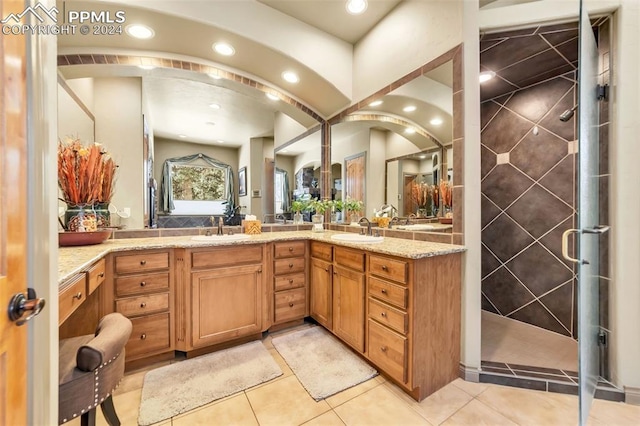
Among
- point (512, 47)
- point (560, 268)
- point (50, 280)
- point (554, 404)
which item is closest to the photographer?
point (50, 280)

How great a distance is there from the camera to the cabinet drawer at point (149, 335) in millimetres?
1828

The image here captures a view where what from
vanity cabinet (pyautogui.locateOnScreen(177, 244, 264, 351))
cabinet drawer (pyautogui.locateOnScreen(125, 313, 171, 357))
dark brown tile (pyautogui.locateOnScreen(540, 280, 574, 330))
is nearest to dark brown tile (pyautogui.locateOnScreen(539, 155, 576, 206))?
dark brown tile (pyautogui.locateOnScreen(540, 280, 574, 330))

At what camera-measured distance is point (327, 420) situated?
57.1 inches

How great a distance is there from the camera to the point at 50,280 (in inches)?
31.1

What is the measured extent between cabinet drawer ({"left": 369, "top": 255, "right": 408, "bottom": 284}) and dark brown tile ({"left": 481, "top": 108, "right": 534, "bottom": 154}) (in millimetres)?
2111

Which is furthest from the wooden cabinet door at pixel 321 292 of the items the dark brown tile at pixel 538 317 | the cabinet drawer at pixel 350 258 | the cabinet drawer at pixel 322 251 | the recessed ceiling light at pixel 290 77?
the dark brown tile at pixel 538 317

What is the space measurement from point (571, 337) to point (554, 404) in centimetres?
117

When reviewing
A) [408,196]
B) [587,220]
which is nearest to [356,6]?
[408,196]

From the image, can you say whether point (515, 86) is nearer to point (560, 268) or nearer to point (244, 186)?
point (560, 268)

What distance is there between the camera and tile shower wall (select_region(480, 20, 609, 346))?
2.31m

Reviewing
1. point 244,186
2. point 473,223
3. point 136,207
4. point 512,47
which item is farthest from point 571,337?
point 136,207

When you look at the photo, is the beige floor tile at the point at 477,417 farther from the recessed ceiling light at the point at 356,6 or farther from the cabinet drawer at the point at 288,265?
the recessed ceiling light at the point at 356,6

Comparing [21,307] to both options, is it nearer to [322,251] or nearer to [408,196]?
[322,251]

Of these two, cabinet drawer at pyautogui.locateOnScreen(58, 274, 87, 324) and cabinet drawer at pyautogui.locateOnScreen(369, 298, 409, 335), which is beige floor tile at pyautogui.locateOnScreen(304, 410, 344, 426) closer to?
cabinet drawer at pyautogui.locateOnScreen(369, 298, 409, 335)
